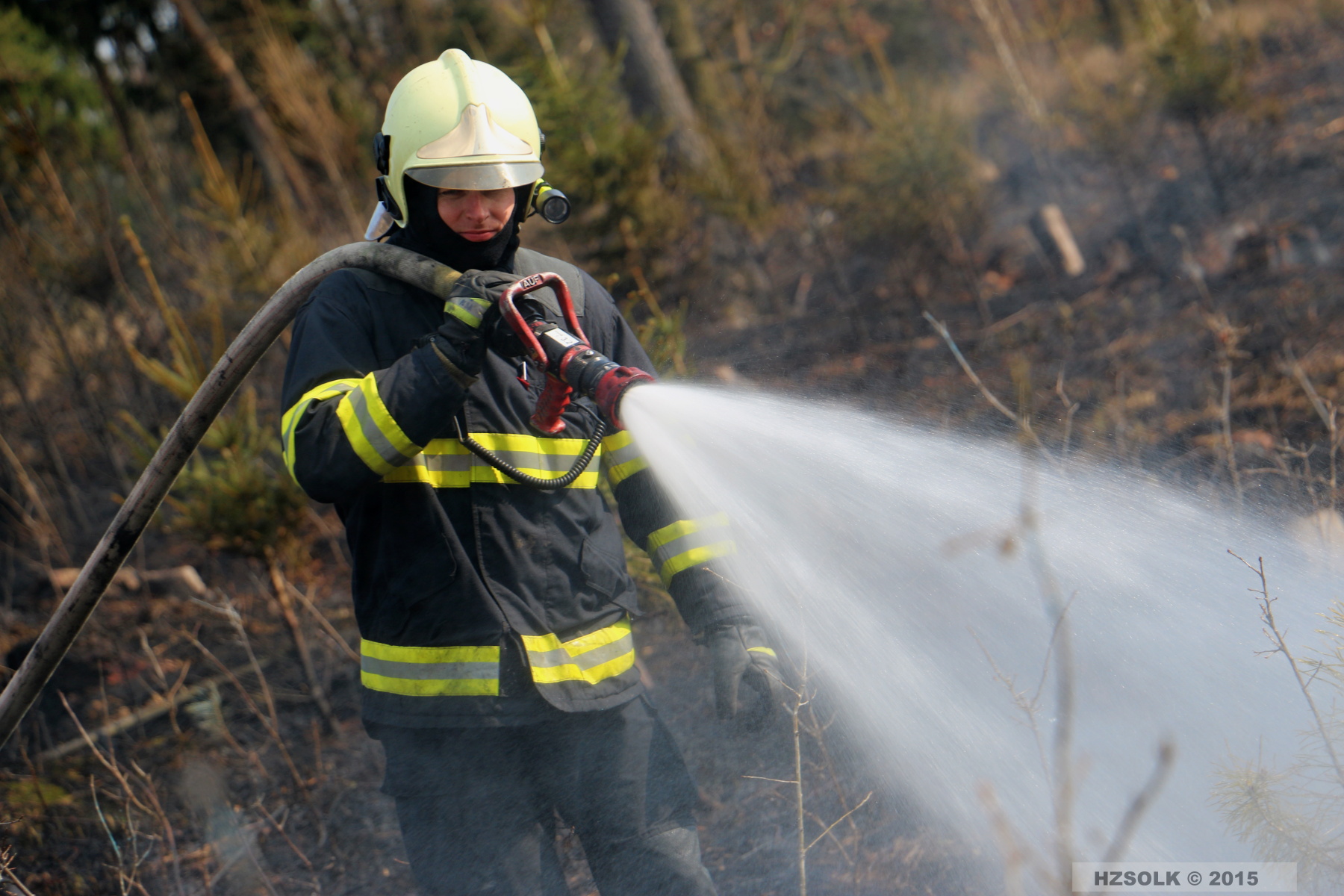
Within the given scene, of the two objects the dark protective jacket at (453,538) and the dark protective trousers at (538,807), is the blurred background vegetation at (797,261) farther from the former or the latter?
the dark protective trousers at (538,807)

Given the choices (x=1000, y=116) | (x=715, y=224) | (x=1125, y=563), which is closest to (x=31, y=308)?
(x=715, y=224)

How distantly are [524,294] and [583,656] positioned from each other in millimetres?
795

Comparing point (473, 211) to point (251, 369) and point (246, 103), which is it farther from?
point (246, 103)

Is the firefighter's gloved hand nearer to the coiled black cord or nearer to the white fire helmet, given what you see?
the coiled black cord

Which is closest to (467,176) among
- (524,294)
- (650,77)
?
(524,294)

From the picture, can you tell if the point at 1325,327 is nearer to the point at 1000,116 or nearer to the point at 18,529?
the point at 18,529

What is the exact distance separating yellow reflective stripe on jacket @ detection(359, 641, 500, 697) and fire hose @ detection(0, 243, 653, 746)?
0.39m

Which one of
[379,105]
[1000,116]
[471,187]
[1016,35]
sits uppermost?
[379,105]

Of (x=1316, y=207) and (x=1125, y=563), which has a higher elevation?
(x=1125, y=563)

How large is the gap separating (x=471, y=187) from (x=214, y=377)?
85 cm

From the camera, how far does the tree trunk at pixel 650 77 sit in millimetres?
8477

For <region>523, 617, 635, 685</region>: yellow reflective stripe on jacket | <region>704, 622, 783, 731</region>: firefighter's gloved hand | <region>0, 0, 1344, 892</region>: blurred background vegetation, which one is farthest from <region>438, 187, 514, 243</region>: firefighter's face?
<region>0, 0, 1344, 892</region>: blurred background vegetation

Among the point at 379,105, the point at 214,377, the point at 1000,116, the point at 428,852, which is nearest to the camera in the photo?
the point at 428,852

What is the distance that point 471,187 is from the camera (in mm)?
2088
